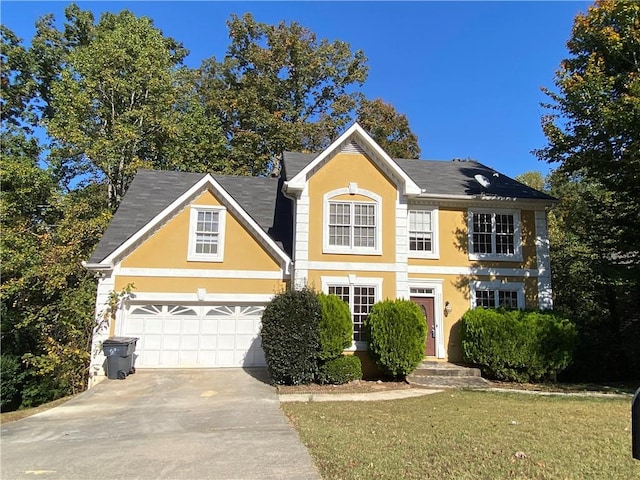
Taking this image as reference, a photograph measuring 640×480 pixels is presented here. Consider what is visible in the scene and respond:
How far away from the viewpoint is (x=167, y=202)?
17.0m

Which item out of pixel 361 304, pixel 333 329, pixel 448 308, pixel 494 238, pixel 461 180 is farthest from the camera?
pixel 461 180

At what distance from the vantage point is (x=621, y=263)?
16.6 metres

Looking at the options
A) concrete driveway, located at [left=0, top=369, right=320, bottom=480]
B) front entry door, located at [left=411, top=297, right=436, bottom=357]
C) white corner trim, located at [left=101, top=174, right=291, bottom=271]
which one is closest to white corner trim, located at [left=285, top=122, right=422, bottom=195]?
white corner trim, located at [left=101, top=174, right=291, bottom=271]

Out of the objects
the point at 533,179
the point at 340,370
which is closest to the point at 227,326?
the point at 340,370

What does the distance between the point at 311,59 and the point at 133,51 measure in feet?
38.1

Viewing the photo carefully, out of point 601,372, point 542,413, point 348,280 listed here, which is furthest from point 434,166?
point 542,413

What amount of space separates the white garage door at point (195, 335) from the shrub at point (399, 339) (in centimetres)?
408

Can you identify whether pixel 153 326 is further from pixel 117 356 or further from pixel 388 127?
pixel 388 127

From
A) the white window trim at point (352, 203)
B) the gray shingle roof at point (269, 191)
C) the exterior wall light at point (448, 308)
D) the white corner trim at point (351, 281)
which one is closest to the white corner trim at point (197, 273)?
the gray shingle roof at point (269, 191)

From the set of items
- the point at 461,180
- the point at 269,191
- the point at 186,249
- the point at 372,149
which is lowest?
the point at 186,249

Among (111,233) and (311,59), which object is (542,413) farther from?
(311,59)

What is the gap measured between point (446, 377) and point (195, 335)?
789 cm

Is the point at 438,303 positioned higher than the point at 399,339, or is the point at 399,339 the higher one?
the point at 438,303

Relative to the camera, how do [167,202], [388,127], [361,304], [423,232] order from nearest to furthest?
[361,304], [423,232], [167,202], [388,127]
